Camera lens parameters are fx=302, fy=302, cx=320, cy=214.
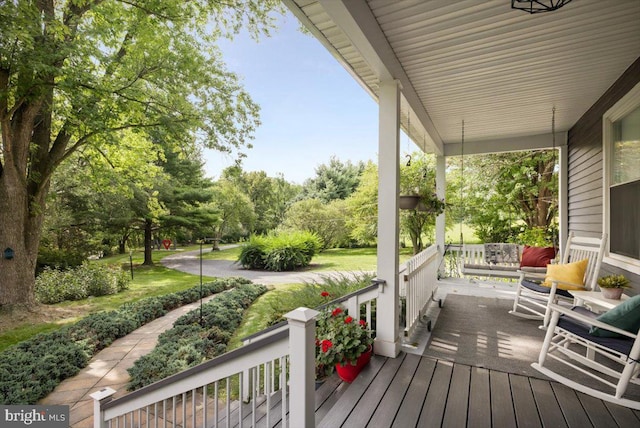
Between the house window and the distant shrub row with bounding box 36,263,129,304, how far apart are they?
992 centimetres

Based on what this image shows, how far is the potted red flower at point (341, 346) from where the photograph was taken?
7.61 ft

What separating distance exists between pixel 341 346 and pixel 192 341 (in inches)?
122

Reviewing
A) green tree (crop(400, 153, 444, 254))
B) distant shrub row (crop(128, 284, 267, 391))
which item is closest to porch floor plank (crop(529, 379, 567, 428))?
green tree (crop(400, 153, 444, 254))

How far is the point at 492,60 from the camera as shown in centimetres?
261

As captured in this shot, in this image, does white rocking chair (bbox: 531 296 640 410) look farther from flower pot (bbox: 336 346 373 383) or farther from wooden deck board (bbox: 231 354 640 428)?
flower pot (bbox: 336 346 373 383)

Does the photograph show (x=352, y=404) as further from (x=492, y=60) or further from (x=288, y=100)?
(x=288, y=100)

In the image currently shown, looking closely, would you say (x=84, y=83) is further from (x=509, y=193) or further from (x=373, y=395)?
(x=509, y=193)

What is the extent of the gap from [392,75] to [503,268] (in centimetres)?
339

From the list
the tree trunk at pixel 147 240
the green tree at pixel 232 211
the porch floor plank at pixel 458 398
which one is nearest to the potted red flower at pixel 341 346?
the porch floor plank at pixel 458 398

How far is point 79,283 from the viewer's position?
7.49 metres

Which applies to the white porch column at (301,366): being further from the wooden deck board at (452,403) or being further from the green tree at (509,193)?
the green tree at (509,193)

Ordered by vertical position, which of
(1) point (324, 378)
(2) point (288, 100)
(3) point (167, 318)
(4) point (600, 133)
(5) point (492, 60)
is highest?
(2) point (288, 100)

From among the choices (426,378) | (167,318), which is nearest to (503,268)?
(426,378)

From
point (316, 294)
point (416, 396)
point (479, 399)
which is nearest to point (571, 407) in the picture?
point (479, 399)
